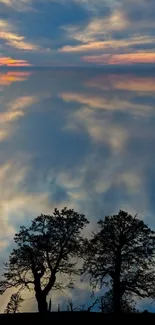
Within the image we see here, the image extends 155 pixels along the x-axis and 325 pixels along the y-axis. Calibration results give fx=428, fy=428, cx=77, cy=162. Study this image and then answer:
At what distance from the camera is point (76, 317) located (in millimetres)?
34906

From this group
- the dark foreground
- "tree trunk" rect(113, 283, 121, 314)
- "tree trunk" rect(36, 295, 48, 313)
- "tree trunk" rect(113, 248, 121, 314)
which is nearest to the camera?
the dark foreground

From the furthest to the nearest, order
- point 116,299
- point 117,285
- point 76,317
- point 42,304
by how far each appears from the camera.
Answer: point 42,304 → point 117,285 → point 116,299 → point 76,317

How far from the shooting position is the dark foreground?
3381 cm

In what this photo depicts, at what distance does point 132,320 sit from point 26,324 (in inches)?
326

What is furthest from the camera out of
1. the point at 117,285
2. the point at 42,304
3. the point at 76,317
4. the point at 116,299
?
the point at 42,304

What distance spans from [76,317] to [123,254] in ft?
26.7

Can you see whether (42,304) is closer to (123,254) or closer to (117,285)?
(117,285)

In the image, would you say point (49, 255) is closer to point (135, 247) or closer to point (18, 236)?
point (18, 236)

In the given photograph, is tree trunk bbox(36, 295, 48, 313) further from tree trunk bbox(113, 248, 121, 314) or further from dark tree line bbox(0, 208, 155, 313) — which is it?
tree trunk bbox(113, 248, 121, 314)

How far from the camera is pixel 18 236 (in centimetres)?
4116

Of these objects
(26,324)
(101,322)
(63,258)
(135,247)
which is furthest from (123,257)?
(26,324)

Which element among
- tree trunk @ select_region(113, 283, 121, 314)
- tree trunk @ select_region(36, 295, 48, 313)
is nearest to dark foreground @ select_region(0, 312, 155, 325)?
tree trunk @ select_region(36, 295, 48, 313)

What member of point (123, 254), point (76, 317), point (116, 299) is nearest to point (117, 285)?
point (116, 299)

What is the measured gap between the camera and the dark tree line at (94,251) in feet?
132
